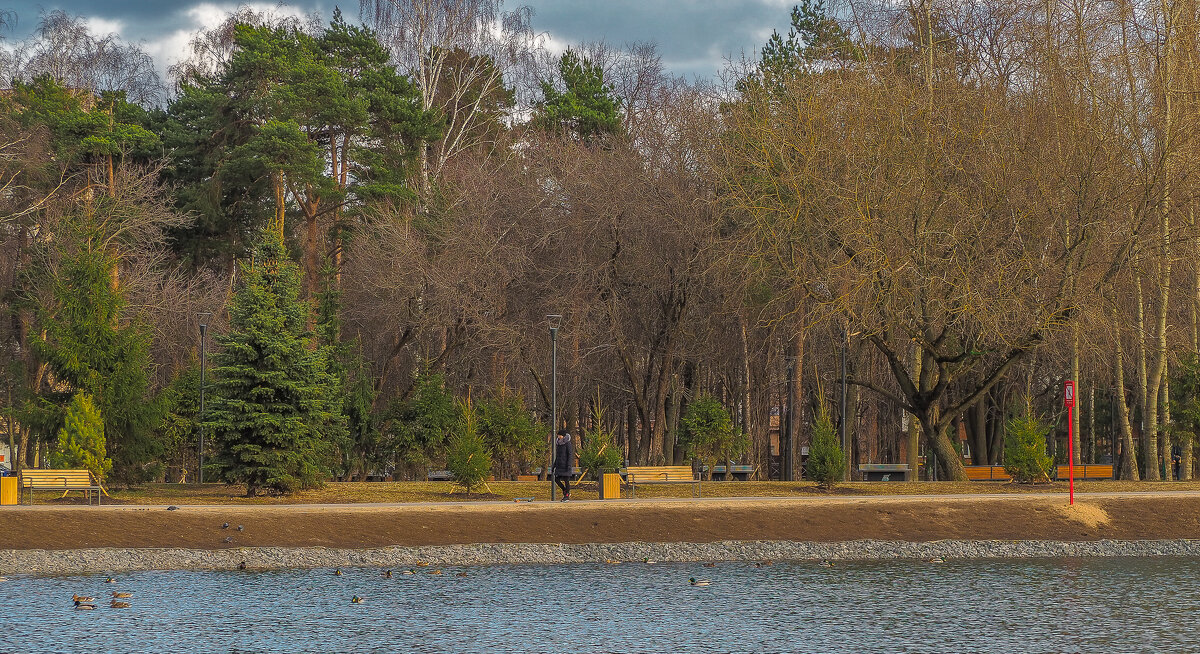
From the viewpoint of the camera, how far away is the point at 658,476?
31.0 metres

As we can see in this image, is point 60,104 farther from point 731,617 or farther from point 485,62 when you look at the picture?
point 731,617

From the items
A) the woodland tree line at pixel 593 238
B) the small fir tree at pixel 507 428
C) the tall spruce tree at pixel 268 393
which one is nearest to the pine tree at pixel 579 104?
the woodland tree line at pixel 593 238

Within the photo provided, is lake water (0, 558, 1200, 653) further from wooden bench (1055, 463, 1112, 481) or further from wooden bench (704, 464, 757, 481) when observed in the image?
wooden bench (704, 464, 757, 481)

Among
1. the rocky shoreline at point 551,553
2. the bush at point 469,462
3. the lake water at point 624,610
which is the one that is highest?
the bush at point 469,462

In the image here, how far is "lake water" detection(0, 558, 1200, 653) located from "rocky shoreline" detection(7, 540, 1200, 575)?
0.83 meters

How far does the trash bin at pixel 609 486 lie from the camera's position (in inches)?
1159

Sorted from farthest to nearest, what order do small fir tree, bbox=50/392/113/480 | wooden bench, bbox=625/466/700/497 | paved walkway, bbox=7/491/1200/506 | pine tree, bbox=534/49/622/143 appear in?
1. pine tree, bbox=534/49/622/143
2. wooden bench, bbox=625/466/700/497
3. small fir tree, bbox=50/392/113/480
4. paved walkway, bbox=7/491/1200/506

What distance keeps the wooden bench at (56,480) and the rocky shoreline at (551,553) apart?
463 cm

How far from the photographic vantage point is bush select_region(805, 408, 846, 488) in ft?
105

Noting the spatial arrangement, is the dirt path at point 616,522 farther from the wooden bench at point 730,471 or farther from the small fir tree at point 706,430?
the wooden bench at point 730,471

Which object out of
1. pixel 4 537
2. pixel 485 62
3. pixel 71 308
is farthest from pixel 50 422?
pixel 485 62

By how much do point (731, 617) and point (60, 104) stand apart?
38719 millimetres

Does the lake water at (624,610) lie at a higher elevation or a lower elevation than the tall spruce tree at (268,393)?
lower

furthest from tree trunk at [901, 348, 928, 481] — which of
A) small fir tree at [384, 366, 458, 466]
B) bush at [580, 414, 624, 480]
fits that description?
small fir tree at [384, 366, 458, 466]
